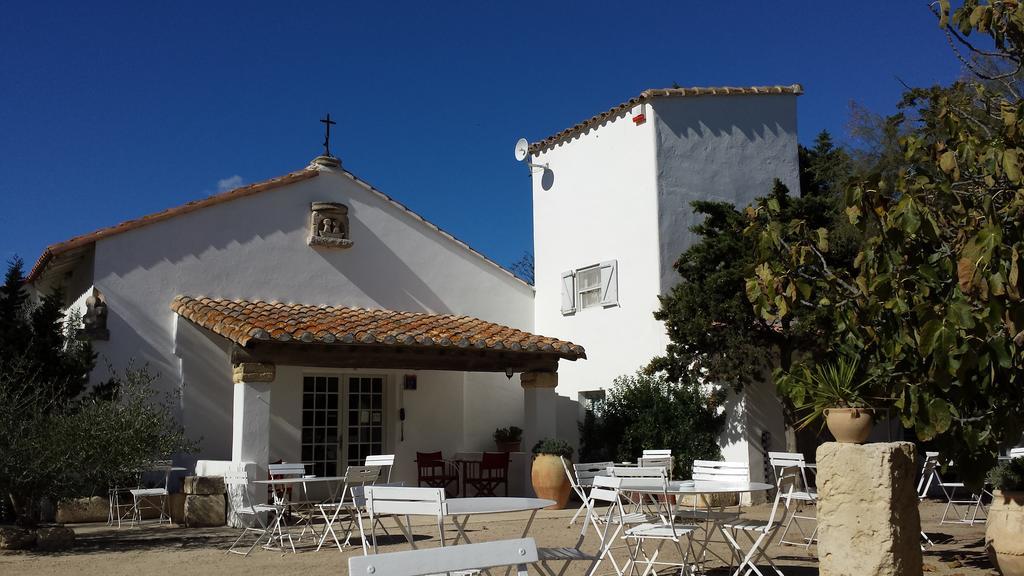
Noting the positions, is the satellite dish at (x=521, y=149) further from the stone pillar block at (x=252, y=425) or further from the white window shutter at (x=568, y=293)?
the stone pillar block at (x=252, y=425)

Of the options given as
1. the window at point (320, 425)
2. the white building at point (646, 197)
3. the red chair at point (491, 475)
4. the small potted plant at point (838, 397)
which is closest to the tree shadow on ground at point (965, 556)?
the small potted plant at point (838, 397)

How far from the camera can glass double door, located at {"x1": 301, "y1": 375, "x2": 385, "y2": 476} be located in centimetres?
1299

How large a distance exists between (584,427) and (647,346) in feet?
5.36

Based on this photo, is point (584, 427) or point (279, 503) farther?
point (584, 427)

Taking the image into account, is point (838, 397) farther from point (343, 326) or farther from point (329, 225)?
point (329, 225)

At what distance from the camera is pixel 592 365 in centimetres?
1425

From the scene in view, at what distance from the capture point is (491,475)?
13164 mm

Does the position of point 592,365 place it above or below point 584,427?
above

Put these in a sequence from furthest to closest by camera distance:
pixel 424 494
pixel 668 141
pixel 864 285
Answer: pixel 668 141, pixel 864 285, pixel 424 494

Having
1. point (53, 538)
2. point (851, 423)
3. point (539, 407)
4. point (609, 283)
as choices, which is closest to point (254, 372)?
point (53, 538)

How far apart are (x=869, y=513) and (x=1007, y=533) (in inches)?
68.9

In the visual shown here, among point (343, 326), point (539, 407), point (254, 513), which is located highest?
point (343, 326)

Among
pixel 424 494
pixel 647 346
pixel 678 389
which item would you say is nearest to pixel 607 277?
pixel 647 346

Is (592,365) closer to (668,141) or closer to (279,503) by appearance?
(668,141)
